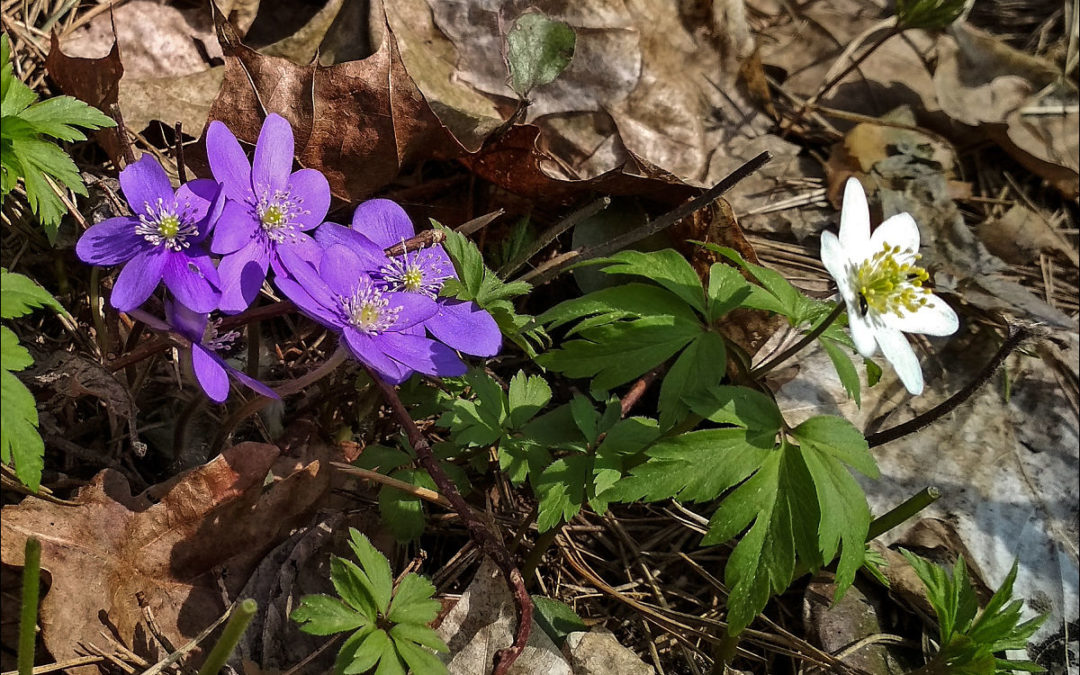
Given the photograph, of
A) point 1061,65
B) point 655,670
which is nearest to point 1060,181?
point 1061,65

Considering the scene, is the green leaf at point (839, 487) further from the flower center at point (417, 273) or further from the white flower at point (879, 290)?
the flower center at point (417, 273)

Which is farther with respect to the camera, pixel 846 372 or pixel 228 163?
pixel 228 163

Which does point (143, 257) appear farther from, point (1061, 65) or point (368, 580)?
point (1061, 65)

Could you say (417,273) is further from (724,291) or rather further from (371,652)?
(371,652)

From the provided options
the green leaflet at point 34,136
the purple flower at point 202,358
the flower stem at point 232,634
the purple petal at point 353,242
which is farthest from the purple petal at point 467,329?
the green leaflet at point 34,136

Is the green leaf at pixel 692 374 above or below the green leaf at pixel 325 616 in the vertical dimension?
above

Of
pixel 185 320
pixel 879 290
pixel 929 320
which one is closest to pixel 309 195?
pixel 185 320
